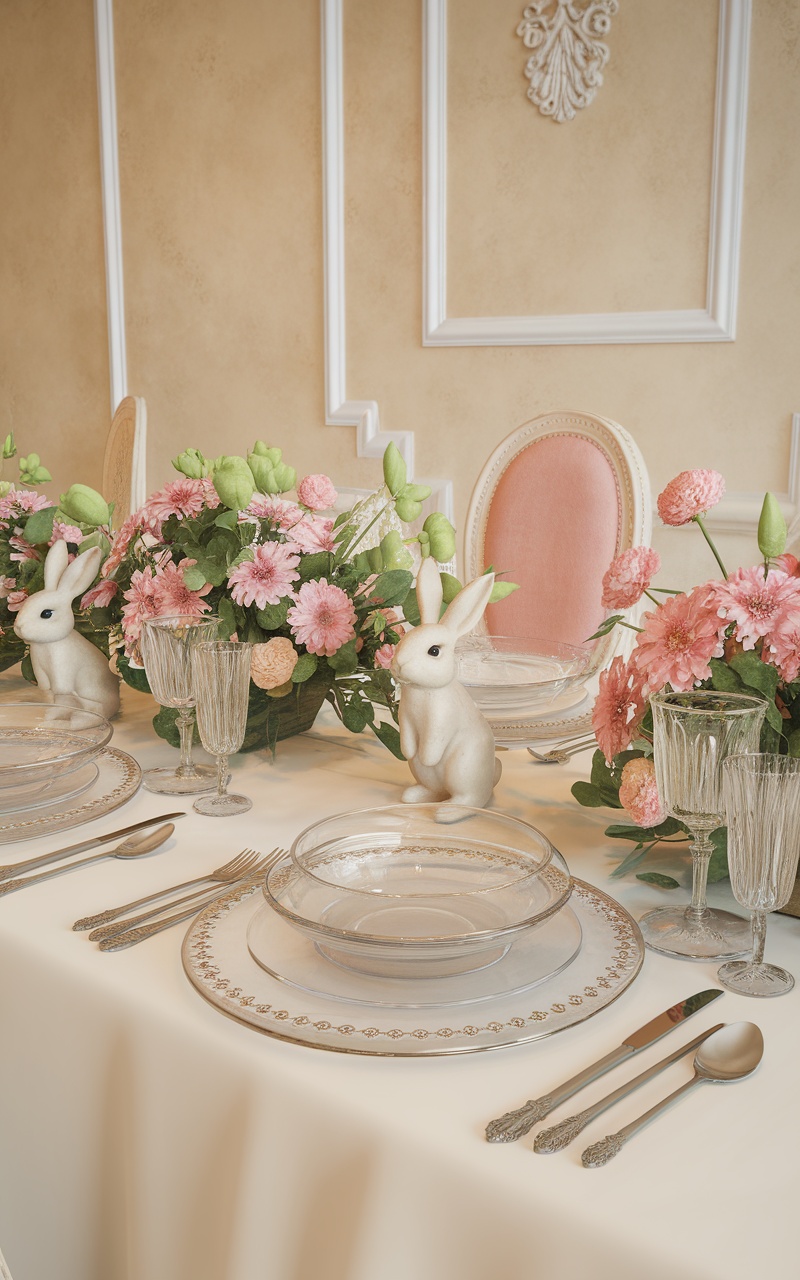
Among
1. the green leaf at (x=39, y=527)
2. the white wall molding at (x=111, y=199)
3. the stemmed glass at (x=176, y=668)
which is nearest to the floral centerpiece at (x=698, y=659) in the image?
the stemmed glass at (x=176, y=668)

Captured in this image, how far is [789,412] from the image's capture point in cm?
278

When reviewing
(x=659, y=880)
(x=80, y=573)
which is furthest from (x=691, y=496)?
(x=80, y=573)

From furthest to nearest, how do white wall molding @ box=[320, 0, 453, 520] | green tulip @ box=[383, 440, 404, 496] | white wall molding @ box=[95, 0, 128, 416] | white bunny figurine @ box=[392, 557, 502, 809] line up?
white wall molding @ box=[95, 0, 128, 416], white wall molding @ box=[320, 0, 453, 520], green tulip @ box=[383, 440, 404, 496], white bunny figurine @ box=[392, 557, 502, 809]

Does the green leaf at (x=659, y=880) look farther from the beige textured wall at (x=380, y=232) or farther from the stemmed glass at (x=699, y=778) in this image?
the beige textured wall at (x=380, y=232)

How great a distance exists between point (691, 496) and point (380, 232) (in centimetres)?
280

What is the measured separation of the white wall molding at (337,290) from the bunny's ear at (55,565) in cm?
219

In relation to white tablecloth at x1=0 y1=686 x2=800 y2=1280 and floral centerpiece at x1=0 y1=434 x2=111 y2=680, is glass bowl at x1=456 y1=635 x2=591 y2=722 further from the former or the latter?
floral centerpiece at x1=0 y1=434 x2=111 y2=680

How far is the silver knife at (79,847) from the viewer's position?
93 cm

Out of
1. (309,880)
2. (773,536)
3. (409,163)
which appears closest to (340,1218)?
(309,880)

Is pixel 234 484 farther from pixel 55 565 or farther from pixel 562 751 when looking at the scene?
pixel 562 751

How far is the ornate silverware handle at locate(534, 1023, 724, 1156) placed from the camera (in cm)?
56

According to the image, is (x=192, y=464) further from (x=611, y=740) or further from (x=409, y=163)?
(x=409, y=163)

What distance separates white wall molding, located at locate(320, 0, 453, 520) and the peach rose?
2302 mm

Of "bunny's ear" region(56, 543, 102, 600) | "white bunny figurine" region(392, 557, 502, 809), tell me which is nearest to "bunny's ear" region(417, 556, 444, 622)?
→ "white bunny figurine" region(392, 557, 502, 809)
